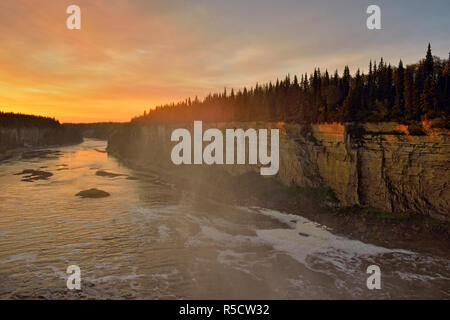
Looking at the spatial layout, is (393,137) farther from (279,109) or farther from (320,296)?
(279,109)

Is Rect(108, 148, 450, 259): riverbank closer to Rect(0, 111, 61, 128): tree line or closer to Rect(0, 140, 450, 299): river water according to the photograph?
Rect(0, 140, 450, 299): river water

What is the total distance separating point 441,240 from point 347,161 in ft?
38.9

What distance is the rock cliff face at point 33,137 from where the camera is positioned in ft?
392

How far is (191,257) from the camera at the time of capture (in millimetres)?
24859

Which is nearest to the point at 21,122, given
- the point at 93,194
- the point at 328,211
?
the point at 93,194

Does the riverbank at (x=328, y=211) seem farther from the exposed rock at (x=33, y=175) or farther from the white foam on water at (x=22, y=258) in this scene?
the exposed rock at (x=33, y=175)

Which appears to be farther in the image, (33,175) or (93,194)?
(33,175)

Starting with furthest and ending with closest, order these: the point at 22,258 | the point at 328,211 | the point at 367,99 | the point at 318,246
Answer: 1. the point at 367,99
2. the point at 328,211
3. the point at 318,246
4. the point at 22,258

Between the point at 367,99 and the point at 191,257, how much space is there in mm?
31336

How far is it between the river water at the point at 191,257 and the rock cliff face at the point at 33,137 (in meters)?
82.5

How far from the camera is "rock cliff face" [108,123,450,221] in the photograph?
26.9 metres
